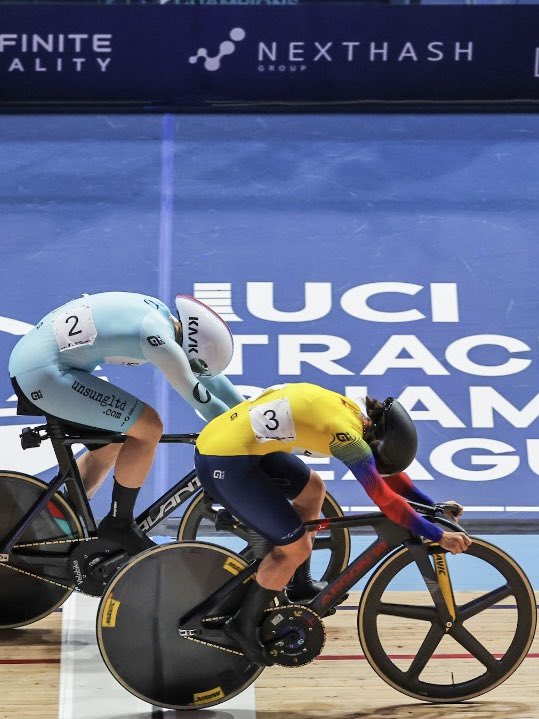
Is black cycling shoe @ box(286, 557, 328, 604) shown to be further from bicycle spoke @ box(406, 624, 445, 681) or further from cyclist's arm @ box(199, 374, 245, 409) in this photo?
cyclist's arm @ box(199, 374, 245, 409)

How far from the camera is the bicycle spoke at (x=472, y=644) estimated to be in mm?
5250

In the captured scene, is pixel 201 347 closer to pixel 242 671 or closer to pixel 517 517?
pixel 242 671

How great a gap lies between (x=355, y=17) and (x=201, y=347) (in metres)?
5.85

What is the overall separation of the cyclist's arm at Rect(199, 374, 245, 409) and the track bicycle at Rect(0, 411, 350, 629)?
0.77ft

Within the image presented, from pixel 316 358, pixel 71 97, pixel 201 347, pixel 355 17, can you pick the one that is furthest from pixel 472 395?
pixel 71 97

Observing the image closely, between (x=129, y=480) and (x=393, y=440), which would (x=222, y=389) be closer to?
(x=129, y=480)

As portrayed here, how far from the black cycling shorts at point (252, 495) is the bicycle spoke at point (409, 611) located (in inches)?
18.7

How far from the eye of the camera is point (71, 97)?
36.6ft

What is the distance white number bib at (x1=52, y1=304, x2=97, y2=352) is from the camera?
5.84 meters

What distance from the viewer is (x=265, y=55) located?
11023mm

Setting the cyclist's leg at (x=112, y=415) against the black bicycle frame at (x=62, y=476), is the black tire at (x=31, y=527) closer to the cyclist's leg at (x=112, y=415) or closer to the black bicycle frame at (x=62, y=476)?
the black bicycle frame at (x=62, y=476)

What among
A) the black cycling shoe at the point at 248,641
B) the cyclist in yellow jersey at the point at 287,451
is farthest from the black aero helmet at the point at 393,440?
the black cycling shoe at the point at 248,641

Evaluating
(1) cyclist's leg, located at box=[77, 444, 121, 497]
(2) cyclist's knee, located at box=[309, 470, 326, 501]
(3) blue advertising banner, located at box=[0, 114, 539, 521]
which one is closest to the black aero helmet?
(2) cyclist's knee, located at box=[309, 470, 326, 501]

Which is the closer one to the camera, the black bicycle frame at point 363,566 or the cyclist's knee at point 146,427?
the black bicycle frame at point 363,566
